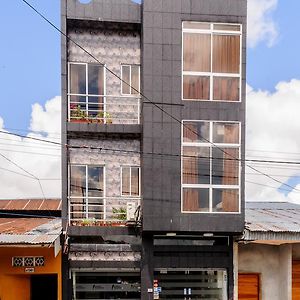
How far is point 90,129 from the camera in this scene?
1264 cm

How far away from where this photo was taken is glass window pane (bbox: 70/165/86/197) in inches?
508

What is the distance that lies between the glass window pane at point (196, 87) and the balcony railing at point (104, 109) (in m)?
1.58

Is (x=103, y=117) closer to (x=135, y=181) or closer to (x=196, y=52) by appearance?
(x=135, y=181)

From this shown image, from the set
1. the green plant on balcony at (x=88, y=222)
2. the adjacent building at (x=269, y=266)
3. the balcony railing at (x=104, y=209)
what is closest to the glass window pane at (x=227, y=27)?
the balcony railing at (x=104, y=209)

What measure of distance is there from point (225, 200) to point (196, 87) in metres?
3.53

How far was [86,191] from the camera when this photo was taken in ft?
42.3

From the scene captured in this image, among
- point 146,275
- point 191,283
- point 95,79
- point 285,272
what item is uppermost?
point 95,79

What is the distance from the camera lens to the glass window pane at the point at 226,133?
12555 millimetres

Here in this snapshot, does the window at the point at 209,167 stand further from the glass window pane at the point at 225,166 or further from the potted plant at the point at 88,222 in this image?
the potted plant at the point at 88,222

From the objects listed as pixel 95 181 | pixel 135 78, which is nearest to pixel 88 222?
pixel 95 181

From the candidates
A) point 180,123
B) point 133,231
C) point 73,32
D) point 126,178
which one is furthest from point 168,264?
point 73,32

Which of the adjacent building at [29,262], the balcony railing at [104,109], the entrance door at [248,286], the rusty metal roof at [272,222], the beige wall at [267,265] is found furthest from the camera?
the entrance door at [248,286]

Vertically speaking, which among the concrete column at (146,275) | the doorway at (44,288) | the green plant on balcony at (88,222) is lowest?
the doorway at (44,288)

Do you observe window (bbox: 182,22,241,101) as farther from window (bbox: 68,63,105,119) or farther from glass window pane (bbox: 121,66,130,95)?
window (bbox: 68,63,105,119)
